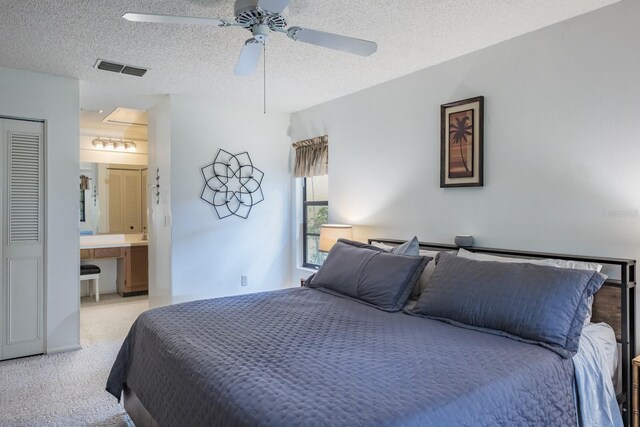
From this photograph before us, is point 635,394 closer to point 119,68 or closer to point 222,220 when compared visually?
point 222,220

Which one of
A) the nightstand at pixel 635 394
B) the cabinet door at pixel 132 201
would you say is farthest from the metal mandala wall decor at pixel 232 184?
the nightstand at pixel 635 394

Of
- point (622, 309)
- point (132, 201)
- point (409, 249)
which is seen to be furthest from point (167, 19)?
point (132, 201)

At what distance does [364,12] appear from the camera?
2512 millimetres

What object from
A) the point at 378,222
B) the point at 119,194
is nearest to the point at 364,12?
the point at 378,222

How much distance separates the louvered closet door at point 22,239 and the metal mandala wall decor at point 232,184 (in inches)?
60.1

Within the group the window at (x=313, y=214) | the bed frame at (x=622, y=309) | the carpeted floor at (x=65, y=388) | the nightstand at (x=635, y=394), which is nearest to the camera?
the nightstand at (x=635, y=394)

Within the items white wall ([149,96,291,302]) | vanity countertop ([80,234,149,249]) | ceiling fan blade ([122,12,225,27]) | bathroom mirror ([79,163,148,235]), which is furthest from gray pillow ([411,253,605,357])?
bathroom mirror ([79,163,148,235])

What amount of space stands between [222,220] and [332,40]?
294cm

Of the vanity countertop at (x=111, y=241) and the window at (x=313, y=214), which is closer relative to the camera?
the window at (x=313, y=214)

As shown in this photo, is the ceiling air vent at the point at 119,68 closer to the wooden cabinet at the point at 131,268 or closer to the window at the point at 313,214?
the window at the point at 313,214

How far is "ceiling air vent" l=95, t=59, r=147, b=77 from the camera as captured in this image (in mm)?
3376

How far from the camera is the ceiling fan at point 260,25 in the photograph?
1.92 m

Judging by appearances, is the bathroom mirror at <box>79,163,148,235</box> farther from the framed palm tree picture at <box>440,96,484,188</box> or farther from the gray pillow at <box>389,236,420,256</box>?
the framed palm tree picture at <box>440,96,484,188</box>

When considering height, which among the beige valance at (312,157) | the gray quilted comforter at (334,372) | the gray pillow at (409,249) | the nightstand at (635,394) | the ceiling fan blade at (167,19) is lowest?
the nightstand at (635,394)
